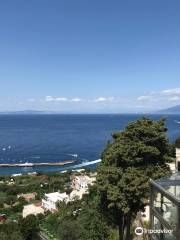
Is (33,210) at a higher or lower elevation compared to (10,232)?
lower

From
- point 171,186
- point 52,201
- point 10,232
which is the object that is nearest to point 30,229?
point 10,232

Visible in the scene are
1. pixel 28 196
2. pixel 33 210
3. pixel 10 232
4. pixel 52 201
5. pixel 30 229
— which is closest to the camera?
pixel 10 232

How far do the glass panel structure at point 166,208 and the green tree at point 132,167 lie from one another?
6419 millimetres

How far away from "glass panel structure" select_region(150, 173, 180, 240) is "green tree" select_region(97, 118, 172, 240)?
6.42 m

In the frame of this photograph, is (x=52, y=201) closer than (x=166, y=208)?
No

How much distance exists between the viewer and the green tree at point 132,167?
60.1ft

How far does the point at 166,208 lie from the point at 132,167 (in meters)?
8.76

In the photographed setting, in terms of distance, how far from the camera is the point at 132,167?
19062 millimetres

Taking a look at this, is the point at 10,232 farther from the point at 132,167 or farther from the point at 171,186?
the point at 171,186

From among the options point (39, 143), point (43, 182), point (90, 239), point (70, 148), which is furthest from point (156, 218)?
point (39, 143)

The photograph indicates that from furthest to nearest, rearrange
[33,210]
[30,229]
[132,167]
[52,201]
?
[52,201]
[33,210]
[30,229]
[132,167]

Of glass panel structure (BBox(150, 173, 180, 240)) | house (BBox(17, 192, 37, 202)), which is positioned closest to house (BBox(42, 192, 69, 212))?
house (BBox(17, 192, 37, 202))

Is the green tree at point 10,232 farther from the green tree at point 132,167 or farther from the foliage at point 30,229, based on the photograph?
the green tree at point 132,167

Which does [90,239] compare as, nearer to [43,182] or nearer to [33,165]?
[43,182]
